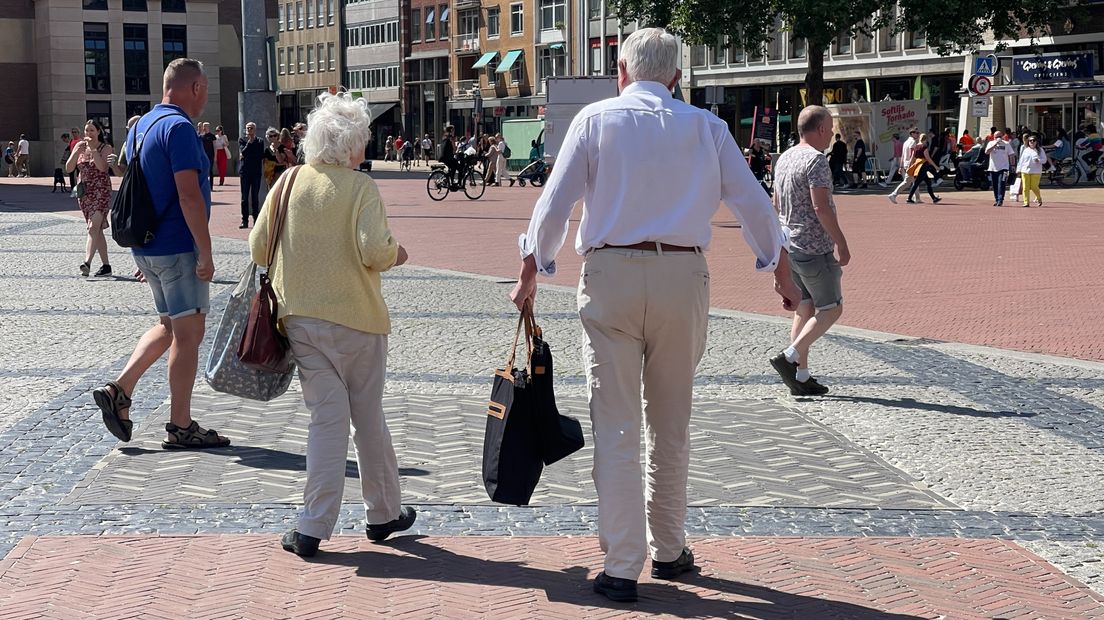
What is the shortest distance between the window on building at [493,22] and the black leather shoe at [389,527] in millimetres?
79787

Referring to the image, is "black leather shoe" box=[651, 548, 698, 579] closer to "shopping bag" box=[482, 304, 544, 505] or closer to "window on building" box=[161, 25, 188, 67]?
"shopping bag" box=[482, 304, 544, 505]

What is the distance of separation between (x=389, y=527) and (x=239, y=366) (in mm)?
838

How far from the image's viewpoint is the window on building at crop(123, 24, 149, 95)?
6469 cm

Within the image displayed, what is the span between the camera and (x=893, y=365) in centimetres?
948

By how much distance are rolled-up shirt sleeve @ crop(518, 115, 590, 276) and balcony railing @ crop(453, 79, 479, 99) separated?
8160 cm

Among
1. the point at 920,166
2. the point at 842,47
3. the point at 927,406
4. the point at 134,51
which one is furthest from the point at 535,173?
the point at 927,406

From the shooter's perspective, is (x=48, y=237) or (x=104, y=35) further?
(x=104, y=35)

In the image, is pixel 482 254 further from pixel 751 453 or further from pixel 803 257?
pixel 751 453

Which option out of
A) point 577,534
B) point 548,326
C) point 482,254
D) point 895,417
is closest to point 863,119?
point 482,254

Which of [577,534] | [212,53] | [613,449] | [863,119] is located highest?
[212,53]

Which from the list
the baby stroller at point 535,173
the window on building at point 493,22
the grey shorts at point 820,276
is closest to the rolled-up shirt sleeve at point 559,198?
the grey shorts at point 820,276

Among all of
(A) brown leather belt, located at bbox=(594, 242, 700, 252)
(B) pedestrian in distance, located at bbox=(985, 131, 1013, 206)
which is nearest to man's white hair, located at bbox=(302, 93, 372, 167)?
(A) brown leather belt, located at bbox=(594, 242, 700, 252)

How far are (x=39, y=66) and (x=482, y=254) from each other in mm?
52112

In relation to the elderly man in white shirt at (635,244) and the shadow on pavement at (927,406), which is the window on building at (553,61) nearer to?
the shadow on pavement at (927,406)
